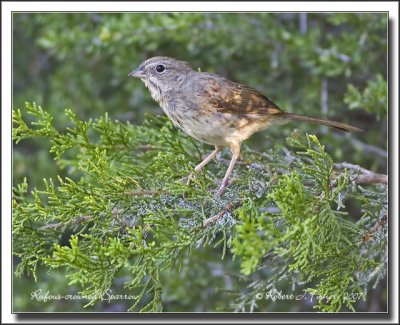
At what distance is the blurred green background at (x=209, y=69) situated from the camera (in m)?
3.04

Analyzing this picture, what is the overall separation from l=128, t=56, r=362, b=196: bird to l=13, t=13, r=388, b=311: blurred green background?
0.59 feet

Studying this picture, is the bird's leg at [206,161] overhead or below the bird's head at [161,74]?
below

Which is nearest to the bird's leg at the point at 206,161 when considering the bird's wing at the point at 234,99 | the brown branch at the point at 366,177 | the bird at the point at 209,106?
the bird at the point at 209,106

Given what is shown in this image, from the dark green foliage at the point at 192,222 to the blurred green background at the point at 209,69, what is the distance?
Result: 0.48 m

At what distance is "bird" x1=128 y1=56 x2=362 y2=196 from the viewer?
8.26 feet

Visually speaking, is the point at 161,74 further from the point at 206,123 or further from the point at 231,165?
the point at 231,165

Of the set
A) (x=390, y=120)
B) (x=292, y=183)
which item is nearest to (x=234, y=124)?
(x=390, y=120)

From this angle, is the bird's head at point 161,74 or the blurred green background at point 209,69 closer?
the bird's head at point 161,74

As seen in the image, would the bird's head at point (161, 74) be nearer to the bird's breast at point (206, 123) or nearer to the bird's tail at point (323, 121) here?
the bird's breast at point (206, 123)

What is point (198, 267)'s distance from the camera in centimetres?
305

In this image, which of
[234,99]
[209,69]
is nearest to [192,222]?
[234,99]

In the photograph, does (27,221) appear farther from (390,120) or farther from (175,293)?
(390,120)

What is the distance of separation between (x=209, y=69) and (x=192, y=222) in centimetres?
167

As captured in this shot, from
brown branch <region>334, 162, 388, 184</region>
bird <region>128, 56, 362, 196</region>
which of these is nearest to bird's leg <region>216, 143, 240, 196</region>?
bird <region>128, 56, 362, 196</region>
